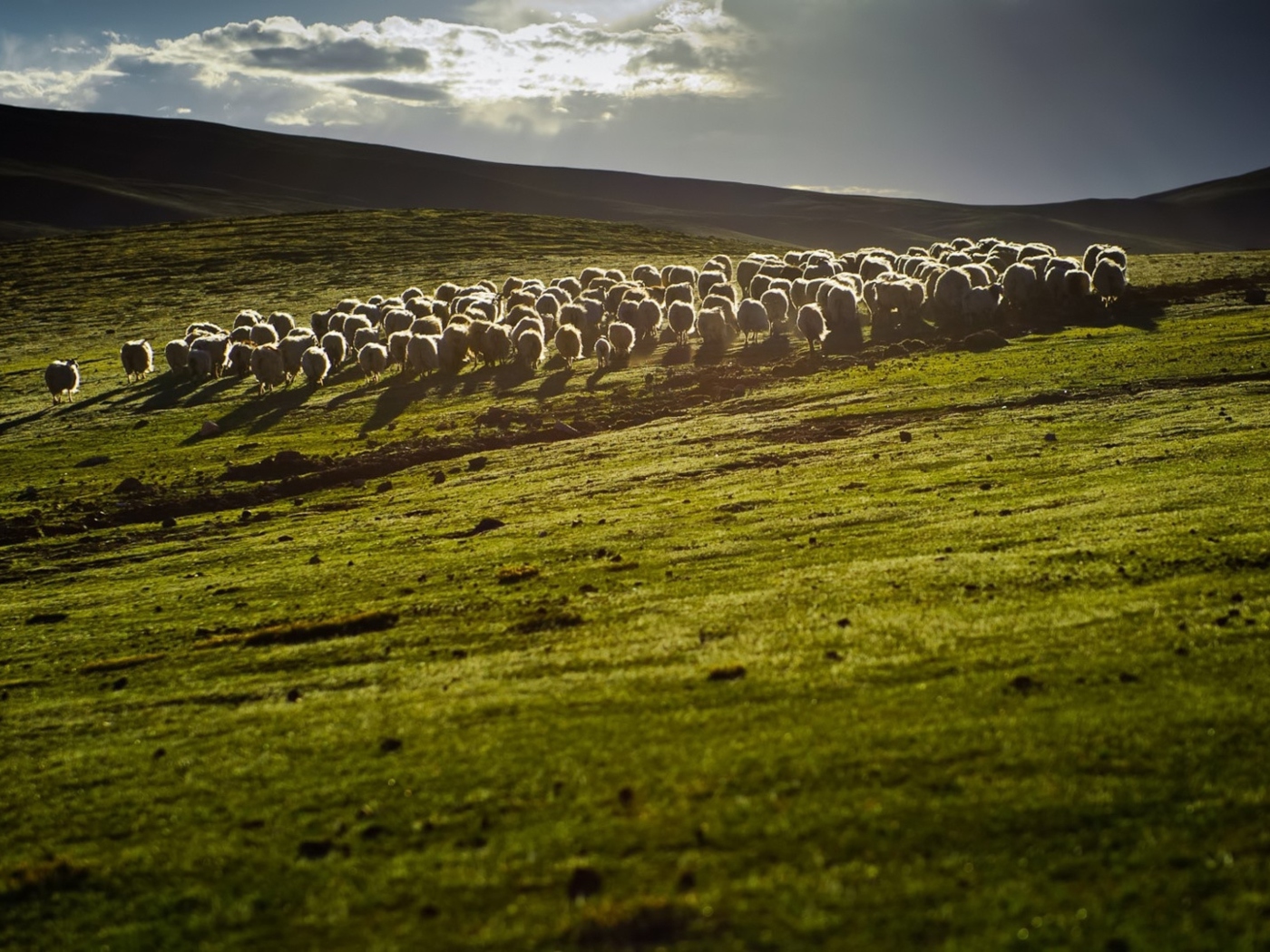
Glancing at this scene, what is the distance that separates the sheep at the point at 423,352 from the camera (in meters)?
58.3

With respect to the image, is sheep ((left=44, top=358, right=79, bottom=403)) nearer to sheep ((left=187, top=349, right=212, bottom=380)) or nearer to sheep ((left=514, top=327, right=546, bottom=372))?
sheep ((left=187, top=349, right=212, bottom=380))

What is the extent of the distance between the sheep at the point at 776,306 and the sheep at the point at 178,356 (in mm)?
36542

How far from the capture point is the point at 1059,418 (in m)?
34.4

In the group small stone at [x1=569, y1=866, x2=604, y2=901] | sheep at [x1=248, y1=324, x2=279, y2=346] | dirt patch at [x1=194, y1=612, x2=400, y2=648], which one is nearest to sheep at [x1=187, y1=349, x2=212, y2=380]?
sheep at [x1=248, y1=324, x2=279, y2=346]

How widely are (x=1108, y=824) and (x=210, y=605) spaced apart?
66.7 ft

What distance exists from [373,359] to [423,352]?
2898 mm

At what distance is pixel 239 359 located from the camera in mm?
62875

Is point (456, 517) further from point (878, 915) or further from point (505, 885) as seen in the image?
point (878, 915)

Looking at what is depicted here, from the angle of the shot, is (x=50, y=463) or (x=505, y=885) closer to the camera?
(x=505, y=885)

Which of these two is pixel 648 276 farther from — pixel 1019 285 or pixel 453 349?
pixel 1019 285

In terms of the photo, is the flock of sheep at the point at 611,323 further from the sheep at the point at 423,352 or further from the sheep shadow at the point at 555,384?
the sheep shadow at the point at 555,384

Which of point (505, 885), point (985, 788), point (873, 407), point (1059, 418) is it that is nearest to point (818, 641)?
point (985, 788)

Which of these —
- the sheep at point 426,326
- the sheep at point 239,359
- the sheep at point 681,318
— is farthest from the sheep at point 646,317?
the sheep at point 239,359

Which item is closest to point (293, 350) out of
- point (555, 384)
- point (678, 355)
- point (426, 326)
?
point (426, 326)
